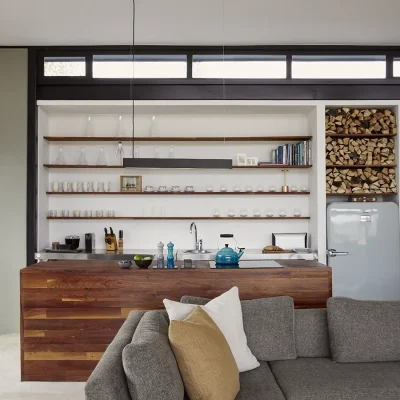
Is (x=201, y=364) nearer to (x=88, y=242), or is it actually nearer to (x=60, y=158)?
(x=88, y=242)

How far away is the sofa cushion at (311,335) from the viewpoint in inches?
132

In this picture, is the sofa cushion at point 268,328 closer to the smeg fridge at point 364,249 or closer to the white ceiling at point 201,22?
the smeg fridge at point 364,249

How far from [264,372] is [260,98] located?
3.46 meters

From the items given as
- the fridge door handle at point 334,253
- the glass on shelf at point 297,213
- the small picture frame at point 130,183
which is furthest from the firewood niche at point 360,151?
the small picture frame at point 130,183

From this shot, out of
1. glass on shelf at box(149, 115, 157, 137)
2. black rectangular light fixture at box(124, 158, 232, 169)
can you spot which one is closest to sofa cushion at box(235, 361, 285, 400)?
black rectangular light fixture at box(124, 158, 232, 169)

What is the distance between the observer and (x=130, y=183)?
6.10 meters

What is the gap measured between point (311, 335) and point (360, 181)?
2.95 m

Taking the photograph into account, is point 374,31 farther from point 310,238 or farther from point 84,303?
point 84,303

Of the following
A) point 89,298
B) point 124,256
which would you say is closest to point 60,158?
point 124,256

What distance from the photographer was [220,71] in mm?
5691

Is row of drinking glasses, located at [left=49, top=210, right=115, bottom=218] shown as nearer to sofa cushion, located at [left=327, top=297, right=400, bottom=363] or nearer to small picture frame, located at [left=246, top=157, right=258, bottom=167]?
small picture frame, located at [left=246, top=157, right=258, bottom=167]

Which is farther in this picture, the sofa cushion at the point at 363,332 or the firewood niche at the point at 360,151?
the firewood niche at the point at 360,151

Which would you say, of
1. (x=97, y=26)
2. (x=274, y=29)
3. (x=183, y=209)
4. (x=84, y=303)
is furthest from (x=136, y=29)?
(x=84, y=303)

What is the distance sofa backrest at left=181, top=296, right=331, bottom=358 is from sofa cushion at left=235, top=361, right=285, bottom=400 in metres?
0.37
